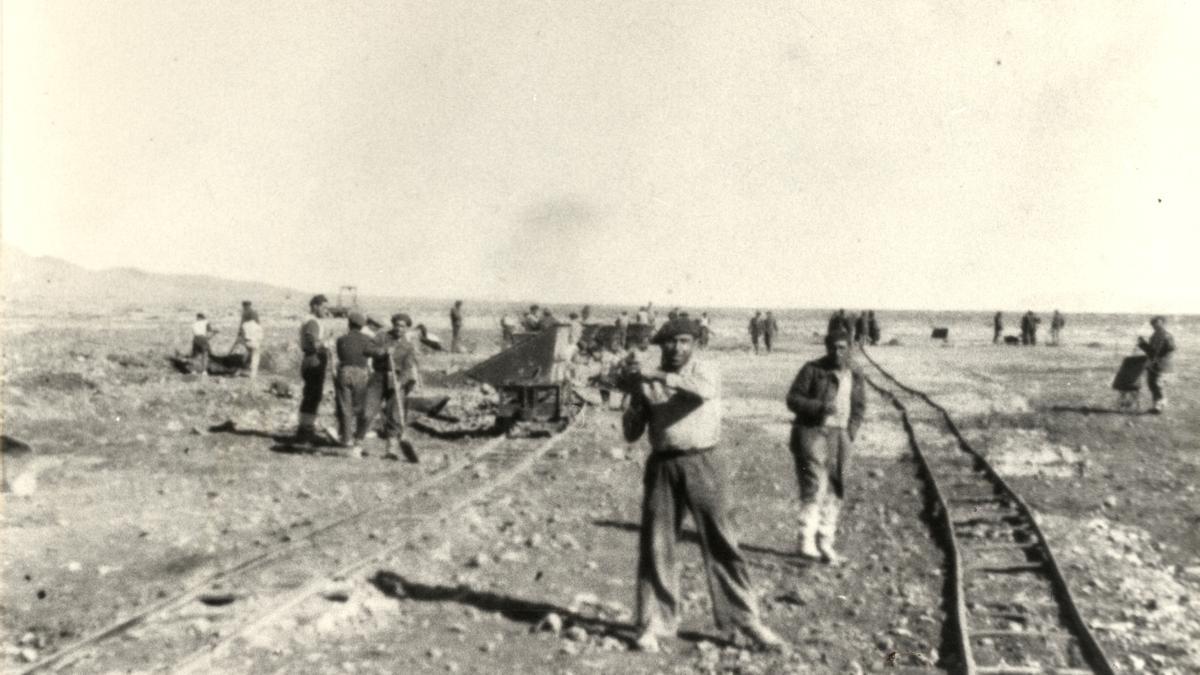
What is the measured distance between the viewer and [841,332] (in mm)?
7418

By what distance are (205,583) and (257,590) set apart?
0.38 m

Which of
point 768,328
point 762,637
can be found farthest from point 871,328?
point 762,637

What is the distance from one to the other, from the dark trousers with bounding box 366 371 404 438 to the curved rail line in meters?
6.38

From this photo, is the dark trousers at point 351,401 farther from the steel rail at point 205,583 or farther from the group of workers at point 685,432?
the steel rail at point 205,583

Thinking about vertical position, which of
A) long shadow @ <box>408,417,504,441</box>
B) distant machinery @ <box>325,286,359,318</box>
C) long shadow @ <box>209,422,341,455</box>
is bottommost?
long shadow @ <box>408,417,504,441</box>

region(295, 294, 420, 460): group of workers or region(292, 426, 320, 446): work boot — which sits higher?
region(295, 294, 420, 460): group of workers

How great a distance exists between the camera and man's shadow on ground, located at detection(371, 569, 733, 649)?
6.26 meters

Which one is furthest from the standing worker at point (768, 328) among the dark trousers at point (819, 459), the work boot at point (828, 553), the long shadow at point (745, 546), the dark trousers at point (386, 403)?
the dark trousers at point (819, 459)

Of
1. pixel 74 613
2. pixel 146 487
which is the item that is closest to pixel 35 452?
pixel 146 487

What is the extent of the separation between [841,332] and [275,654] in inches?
172

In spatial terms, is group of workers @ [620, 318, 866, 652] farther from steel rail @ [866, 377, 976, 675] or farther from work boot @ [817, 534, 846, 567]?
work boot @ [817, 534, 846, 567]

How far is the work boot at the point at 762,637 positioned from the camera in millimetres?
5840

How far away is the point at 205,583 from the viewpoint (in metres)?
7.12

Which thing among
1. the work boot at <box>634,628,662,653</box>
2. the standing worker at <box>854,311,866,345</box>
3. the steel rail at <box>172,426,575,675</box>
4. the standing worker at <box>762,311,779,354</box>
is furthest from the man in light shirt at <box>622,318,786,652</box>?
the standing worker at <box>854,311,866,345</box>
